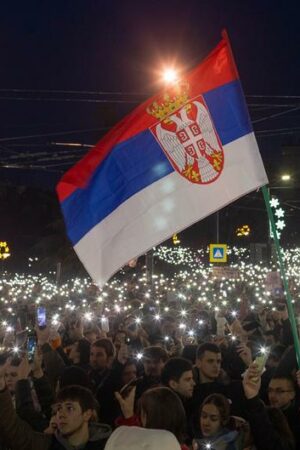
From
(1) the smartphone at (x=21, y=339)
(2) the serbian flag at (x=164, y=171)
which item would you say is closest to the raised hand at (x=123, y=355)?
(1) the smartphone at (x=21, y=339)

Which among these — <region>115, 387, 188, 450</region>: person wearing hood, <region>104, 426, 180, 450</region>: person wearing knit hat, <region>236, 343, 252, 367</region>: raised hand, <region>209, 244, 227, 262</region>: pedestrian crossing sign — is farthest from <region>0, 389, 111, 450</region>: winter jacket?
<region>209, 244, 227, 262</region>: pedestrian crossing sign

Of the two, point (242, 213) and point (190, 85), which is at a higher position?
point (242, 213)

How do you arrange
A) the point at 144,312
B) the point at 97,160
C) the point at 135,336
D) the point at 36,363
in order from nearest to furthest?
the point at 97,160
the point at 36,363
the point at 135,336
the point at 144,312

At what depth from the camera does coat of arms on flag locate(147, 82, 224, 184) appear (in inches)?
220

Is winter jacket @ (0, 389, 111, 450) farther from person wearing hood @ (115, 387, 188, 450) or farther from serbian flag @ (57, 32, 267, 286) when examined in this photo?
serbian flag @ (57, 32, 267, 286)

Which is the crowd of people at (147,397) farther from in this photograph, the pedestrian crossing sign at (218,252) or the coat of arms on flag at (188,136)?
the pedestrian crossing sign at (218,252)

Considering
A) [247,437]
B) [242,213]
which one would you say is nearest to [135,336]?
[247,437]

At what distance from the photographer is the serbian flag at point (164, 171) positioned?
552 centimetres

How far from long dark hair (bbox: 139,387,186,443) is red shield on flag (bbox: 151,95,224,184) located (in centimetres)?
217

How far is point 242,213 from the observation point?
4928cm

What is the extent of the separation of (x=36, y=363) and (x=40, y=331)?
130cm

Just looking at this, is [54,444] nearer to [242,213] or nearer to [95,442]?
[95,442]

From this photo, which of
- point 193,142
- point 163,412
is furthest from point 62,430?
point 193,142

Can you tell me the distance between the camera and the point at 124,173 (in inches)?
233
